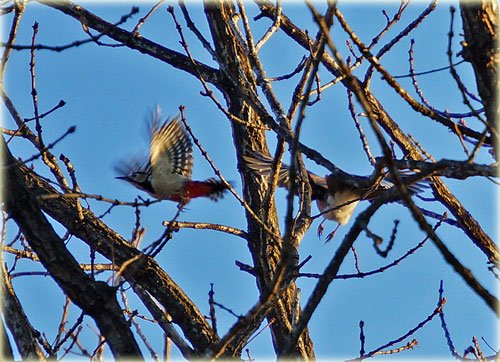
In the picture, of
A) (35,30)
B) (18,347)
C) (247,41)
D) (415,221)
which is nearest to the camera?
(415,221)

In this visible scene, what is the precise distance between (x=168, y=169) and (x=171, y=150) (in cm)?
18

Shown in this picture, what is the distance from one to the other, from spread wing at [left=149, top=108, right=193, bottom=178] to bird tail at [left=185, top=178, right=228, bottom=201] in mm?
194

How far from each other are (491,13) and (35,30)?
2.09 metres

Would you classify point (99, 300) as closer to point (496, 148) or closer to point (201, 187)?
point (496, 148)

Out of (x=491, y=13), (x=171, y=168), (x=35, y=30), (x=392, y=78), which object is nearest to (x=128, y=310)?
(x=35, y=30)

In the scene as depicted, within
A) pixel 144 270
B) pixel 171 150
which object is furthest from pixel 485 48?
pixel 171 150

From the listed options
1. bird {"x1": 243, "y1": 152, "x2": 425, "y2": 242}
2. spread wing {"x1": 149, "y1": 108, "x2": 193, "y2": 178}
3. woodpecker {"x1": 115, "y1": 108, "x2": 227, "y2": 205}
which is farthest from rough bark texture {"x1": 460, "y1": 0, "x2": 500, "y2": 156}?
spread wing {"x1": 149, "y1": 108, "x2": 193, "y2": 178}

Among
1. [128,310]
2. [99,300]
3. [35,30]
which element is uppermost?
[35,30]

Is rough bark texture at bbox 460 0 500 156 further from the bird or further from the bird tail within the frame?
the bird tail

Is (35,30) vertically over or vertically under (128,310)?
over

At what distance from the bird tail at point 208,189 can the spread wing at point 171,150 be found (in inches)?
7.6

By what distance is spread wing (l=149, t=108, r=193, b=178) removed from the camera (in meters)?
6.96

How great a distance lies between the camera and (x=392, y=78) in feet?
8.74

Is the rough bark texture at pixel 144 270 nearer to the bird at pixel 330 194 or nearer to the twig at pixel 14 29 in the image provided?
the twig at pixel 14 29
